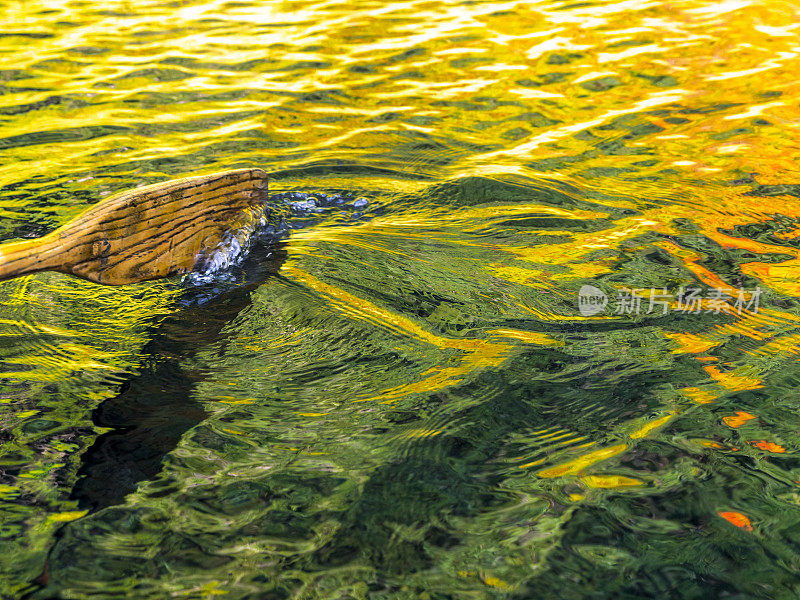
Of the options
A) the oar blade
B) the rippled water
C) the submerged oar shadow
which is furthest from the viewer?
the oar blade

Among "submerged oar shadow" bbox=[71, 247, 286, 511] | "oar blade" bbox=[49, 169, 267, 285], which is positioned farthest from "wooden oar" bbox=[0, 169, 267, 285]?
"submerged oar shadow" bbox=[71, 247, 286, 511]

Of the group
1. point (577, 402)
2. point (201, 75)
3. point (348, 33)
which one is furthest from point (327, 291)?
point (348, 33)

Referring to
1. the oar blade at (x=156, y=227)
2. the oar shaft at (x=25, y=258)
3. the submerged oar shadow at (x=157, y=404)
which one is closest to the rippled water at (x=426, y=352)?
the submerged oar shadow at (x=157, y=404)

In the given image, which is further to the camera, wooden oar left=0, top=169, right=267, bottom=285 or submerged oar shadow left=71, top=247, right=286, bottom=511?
wooden oar left=0, top=169, right=267, bottom=285

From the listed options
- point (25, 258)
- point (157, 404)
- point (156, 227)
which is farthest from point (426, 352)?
point (25, 258)

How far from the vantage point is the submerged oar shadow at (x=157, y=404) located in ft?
6.38

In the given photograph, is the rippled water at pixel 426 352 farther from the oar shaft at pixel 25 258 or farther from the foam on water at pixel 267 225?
the oar shaft at pixel 25 258

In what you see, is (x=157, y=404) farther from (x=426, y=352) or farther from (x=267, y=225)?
(x=267, y=225)

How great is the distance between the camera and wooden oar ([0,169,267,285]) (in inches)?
86.0

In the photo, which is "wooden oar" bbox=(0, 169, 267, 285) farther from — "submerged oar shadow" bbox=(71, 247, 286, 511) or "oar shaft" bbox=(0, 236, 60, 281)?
"submerged oar shadow" bbox=(71, 247, 286, 511)

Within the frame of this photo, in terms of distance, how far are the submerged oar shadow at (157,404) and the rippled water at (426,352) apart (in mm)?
11

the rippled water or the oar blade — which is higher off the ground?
the oar blade

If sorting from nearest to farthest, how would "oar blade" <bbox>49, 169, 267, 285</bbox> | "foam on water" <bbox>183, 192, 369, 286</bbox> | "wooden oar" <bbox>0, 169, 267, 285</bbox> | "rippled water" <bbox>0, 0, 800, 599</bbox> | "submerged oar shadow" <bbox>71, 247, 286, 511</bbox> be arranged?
"rippled water" <bbox>0, 0, 800, 599</bbox>
"submerged oar shadow" <bbox>71, 247, 286, 511</bbox>
"wooden oar" <bbox>0, 169, 267, 285</bbox>
"oar blade" <bbox>49, 169, 267, 285</bbox>
"foam on water" <bbox>183, 192, 369, 286</bbox>

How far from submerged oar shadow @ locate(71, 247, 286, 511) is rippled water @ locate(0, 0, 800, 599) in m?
0.01
